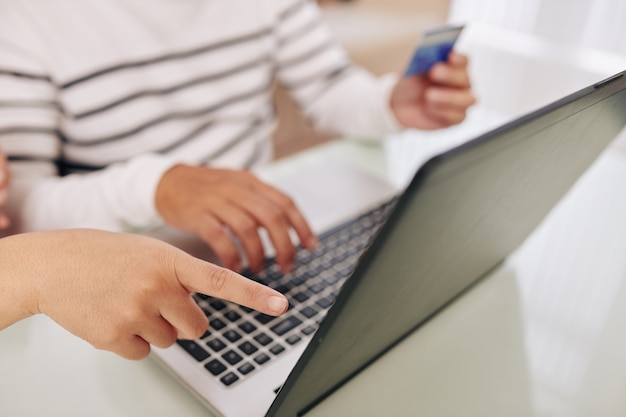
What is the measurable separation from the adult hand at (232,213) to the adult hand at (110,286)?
19 centimetres

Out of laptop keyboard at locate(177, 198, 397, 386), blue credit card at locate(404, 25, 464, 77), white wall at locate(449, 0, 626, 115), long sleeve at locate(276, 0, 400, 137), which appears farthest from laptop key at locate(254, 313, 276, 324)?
white wall at locate(449, 0, 626, 115)

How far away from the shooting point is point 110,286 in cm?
43

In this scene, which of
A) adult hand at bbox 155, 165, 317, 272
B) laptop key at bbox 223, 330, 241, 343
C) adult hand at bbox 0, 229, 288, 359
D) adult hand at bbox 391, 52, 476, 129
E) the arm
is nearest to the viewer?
adult hand at bbox 0, 229, 288, 359

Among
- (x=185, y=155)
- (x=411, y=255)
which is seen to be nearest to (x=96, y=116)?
(x=185, y=155)

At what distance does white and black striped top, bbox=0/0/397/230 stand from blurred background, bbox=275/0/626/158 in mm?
398

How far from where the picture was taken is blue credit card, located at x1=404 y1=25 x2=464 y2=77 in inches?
31.6

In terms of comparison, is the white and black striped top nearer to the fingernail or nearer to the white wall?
the fingernail

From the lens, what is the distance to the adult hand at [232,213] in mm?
636

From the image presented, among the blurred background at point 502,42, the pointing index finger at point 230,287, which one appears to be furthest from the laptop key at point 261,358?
the blurred background at point 502,42

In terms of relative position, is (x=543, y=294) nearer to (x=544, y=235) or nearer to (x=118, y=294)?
(x=544, y=235)

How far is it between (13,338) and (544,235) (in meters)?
0.65

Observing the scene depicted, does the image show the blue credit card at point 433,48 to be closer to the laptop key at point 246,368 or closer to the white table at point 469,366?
the white table at point 469,366

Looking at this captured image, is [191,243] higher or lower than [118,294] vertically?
lower

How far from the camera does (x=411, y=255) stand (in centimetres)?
37
